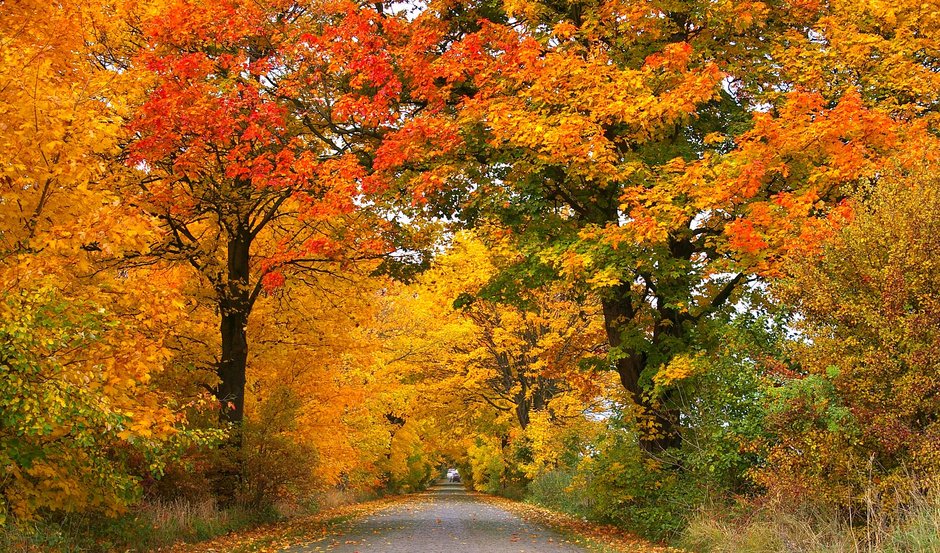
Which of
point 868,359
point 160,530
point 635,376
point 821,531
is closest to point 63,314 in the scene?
point 160,530

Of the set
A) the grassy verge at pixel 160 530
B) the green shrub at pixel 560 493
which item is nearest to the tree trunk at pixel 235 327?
the grassy verge at pixel 160 530

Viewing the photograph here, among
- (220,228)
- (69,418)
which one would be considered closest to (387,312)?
(220,228)

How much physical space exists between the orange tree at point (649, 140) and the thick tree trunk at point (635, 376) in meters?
0.05

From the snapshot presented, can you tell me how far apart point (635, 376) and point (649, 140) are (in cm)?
490

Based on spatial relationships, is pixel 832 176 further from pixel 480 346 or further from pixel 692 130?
pixel 480 346

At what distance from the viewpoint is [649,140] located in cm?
1434

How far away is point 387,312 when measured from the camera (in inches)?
1444

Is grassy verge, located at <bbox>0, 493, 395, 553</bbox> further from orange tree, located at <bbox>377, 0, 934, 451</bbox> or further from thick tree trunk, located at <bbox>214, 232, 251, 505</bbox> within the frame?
orange tree, located at <bbox>377, 0, 934, 451</bbox>

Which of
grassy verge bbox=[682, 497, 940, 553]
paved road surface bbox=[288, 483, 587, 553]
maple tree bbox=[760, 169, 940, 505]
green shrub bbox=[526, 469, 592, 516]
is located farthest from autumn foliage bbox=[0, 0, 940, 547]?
paved road surface bbox=[288, 483, 587, 553]

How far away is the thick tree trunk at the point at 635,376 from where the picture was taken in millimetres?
14383

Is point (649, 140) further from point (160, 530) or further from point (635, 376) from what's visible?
point (160, 530)

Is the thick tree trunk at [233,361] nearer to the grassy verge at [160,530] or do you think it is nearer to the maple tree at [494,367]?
the grassy verge at [160,530]

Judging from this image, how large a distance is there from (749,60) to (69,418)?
13180 millimetres

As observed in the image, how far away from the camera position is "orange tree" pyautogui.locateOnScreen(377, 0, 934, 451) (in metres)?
11.5
